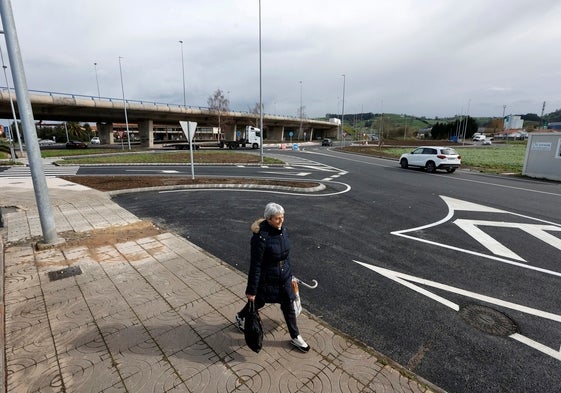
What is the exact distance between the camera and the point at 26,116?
5.32 m

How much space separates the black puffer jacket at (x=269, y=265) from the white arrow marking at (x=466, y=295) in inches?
95.2

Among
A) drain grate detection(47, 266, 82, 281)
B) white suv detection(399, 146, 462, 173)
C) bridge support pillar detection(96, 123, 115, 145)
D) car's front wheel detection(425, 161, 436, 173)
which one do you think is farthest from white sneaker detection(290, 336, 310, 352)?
bridge support pillar detection(96, 123, 115, 145)

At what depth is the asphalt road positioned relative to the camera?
309 centimetres

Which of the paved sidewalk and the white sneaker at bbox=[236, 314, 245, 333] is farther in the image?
the white sneaker at bbox=[236, 314, 245, 333]

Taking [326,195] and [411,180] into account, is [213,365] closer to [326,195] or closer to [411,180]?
[326,195]

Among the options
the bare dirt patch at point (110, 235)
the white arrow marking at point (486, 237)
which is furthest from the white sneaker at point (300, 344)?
the white arrow marking at point (486, 237)

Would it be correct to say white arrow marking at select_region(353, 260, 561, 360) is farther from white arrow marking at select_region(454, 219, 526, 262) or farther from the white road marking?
white arrow marking at select_region(454, 219, 526, 262)

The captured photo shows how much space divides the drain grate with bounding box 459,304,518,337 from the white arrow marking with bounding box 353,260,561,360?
95mm

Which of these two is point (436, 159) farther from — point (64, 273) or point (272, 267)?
point (64, 273)

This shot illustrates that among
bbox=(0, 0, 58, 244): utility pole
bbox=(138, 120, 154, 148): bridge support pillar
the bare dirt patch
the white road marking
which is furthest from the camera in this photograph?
bbox=(138, 120, 154, 148): bridge support pillar

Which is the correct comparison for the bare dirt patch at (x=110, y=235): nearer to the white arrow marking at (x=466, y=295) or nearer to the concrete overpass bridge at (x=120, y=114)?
the white arrow marking at (x=466, y=295)

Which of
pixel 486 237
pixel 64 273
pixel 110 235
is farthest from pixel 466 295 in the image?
pixel 110 235

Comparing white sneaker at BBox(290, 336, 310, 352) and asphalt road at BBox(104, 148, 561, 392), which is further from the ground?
white sneaker at BBox(290, 336, 310, 352)

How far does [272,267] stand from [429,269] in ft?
11.4
